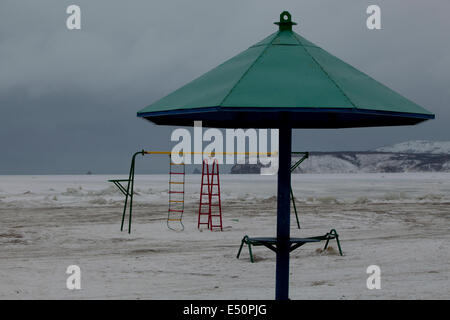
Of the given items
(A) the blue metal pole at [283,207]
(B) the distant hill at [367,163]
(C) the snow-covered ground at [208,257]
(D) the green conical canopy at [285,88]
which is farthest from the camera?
(B) the distant hill at [367,163]

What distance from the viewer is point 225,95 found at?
15.9ft

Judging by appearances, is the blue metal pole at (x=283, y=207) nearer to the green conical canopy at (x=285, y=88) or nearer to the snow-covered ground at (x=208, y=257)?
the green conical canopy at (x=285, y=88)

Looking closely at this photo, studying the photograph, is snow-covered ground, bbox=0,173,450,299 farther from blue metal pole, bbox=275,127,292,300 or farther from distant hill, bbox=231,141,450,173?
distant hill, bbox=231,141,450,173

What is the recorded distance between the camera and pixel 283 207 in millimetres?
6074

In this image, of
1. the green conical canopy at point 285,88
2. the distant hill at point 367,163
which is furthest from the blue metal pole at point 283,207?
the distant hill at point 367,163

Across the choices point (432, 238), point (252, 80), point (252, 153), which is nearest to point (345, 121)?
point (252, 80)

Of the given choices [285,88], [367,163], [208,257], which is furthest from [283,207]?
[367,163]

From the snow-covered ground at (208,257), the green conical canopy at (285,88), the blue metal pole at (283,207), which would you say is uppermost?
the green conical canopy at (285,88)

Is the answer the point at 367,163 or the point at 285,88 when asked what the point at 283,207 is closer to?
the point at 285,88

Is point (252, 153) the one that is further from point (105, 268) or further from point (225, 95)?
point (225, 95)

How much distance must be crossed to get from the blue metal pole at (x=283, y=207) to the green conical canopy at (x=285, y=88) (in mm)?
215

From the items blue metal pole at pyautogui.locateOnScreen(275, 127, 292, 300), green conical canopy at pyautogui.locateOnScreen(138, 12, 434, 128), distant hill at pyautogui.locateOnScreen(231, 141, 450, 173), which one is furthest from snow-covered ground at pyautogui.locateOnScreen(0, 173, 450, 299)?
distant hill at pyautogui.locateOnScreen(231, 141, 450, 173)

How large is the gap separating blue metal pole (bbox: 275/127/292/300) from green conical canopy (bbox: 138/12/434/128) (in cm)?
22

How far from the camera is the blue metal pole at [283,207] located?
5.98 meters
